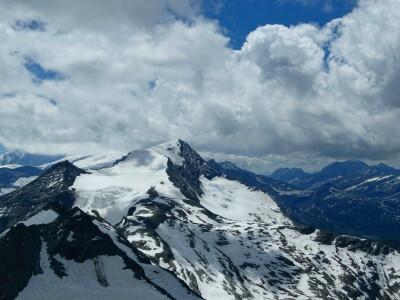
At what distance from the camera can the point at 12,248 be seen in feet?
299

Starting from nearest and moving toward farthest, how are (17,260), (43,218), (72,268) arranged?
(17,260)
(72,268)
(43,218)

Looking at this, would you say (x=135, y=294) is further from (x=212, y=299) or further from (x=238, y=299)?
(x=238, y=299)

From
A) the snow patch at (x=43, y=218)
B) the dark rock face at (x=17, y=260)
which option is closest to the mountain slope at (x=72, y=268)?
the dark rock face at (x=17, y=260)

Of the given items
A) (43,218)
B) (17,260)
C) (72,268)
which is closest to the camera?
(17,260)

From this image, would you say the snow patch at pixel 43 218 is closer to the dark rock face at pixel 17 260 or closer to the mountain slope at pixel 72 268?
the mountain slope at pixel 72 268

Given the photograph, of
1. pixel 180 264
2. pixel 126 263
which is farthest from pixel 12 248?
pixel 180 264

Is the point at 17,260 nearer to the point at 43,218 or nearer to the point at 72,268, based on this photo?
the point at 72,268

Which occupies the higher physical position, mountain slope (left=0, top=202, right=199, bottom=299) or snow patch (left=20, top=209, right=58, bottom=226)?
snow patch (left=20, top=209, right=58, bottom=226)

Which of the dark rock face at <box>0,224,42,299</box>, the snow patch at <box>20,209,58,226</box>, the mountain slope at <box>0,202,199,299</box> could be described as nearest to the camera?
the dark rock face at <box>0,224,42,299</box>

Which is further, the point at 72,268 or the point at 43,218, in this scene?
the point at 43,218

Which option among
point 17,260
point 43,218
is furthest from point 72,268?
point 43,218

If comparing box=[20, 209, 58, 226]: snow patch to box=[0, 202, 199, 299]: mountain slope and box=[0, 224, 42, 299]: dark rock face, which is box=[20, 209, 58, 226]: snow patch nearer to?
box=[0, 202, 199, 299]: mountain slope

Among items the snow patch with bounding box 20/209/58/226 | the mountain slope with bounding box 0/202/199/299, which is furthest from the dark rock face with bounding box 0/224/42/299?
the snow patch with bounding box 20/209/58/226

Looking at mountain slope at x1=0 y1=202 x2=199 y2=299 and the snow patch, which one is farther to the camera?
the snow patch
